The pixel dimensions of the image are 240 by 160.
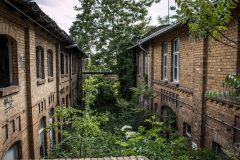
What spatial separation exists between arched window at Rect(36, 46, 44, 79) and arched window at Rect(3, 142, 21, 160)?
3.20m

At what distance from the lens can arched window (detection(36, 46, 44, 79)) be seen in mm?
9336

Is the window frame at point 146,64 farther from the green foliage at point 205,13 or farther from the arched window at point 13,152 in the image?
the green foliage at point 205,13

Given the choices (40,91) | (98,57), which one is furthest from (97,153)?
(98,57)

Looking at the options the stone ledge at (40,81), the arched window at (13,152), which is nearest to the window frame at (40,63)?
the stone ledge at (40,81)

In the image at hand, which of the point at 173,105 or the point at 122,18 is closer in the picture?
the point at 173,105

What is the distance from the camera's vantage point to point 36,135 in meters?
8.01

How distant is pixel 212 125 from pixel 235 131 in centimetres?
114

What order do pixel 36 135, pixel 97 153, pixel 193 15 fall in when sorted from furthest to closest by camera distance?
pixel 97 153 → pixel 36 135 → pixel 193 15

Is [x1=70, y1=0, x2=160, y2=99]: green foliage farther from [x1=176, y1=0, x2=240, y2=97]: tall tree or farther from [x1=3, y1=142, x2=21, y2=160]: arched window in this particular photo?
[x1=176, y1=0, x2=240, y2=97]: tall tree

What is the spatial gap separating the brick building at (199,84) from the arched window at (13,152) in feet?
16.6

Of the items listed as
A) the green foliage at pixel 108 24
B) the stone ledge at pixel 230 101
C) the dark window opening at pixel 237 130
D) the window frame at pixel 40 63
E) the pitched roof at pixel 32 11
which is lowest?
the dark window opening at pixel 237 130

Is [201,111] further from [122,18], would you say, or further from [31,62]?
[122,18]

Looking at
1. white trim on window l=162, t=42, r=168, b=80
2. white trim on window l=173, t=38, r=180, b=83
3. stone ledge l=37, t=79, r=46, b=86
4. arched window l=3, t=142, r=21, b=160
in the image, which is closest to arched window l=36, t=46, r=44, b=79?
stone ledge l=37, t=79, r=46, b=86

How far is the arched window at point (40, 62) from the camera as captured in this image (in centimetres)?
934
